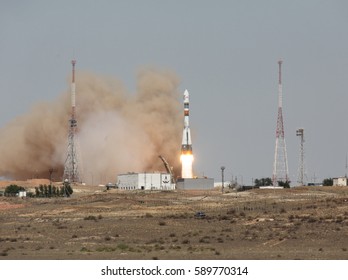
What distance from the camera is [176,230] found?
67.8m

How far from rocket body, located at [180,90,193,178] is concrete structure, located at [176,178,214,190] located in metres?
6.68

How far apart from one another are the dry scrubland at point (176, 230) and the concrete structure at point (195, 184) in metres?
39.8

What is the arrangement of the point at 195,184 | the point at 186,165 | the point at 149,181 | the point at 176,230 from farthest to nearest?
the point at 149,181 < the point at 186,165 < the point at 195,184 < the point at 176,230

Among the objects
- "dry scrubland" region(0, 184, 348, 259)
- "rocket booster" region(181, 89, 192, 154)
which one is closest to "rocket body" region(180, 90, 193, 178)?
"rocket booster" region(181, 89, 192, 154)

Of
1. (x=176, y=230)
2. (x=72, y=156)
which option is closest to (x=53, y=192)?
(x=72, y=156)

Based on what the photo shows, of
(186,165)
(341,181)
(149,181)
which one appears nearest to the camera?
(186,165)

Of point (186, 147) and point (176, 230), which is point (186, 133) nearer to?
point (186, 147)

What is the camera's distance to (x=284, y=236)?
6088cm

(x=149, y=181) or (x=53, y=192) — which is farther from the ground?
(x=149, y=181)

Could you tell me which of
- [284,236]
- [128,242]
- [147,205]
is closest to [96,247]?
[128,242]

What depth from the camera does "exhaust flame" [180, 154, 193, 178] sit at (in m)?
160

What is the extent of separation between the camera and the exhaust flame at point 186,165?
159738mm

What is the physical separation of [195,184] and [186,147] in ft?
27.5

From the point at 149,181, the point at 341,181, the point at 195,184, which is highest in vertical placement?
the point at 149,181
